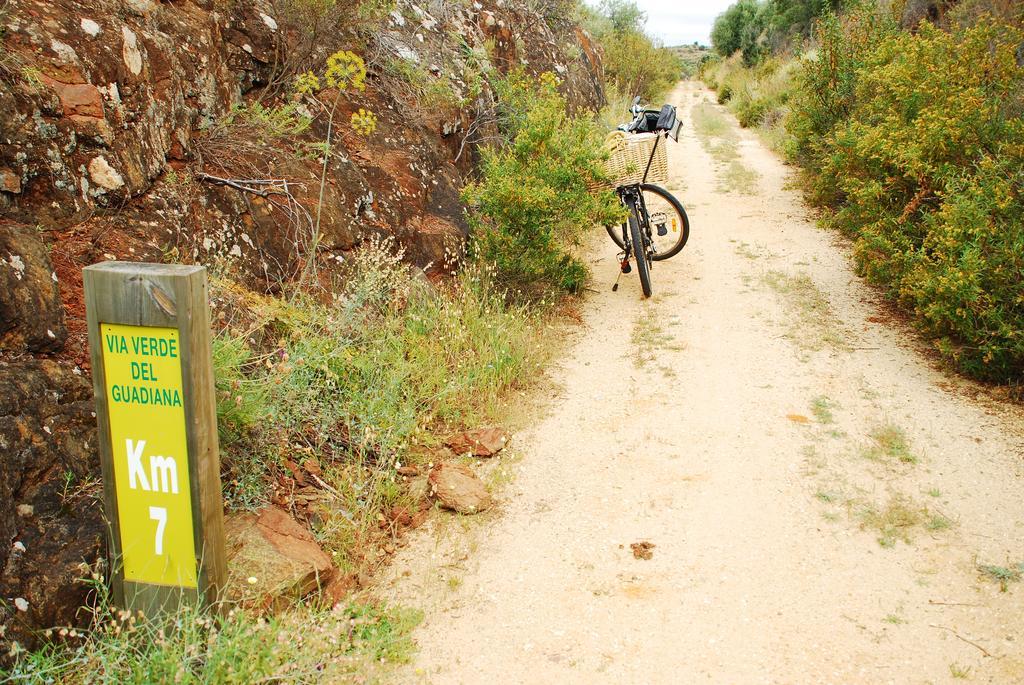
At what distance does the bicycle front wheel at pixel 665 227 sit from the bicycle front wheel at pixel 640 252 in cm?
28

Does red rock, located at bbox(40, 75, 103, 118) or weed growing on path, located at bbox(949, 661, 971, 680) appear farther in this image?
red rock, located at bbox(40, 75, 103, 118)

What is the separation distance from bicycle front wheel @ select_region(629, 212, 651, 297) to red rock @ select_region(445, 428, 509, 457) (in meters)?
2.88

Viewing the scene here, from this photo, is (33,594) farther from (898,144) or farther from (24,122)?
(898,144)

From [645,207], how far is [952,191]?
2594 millimetres

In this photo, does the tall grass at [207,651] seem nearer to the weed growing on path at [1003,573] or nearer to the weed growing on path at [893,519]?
the weed growing on path at [893,519]

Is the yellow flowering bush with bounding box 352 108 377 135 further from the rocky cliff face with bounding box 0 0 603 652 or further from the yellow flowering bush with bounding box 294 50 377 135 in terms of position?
the rocky cliff face with bounding box 0 0 603 652

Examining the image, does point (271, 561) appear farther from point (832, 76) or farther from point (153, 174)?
point (832, 76)

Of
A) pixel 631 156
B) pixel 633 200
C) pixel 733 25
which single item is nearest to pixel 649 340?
pixel 633 200

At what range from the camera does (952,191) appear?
5852 mm

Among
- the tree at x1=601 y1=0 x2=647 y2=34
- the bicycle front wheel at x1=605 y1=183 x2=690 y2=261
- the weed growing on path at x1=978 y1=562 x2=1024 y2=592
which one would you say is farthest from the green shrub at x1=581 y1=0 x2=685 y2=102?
the weed growing on path at x1=978 y1=562 x2=1024 y2=592

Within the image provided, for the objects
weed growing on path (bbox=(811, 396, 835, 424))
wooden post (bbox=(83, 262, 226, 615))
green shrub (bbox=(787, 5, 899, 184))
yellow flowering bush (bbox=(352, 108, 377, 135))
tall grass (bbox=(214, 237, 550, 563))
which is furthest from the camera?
green shrub (bbox=(787, 5, 899, 184))

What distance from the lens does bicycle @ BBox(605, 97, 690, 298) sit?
7.27m

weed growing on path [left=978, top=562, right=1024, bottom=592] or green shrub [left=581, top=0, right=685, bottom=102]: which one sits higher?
green shrub [left=581, top=0, right=685, bottom=102]

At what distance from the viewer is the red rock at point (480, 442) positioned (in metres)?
4.77
